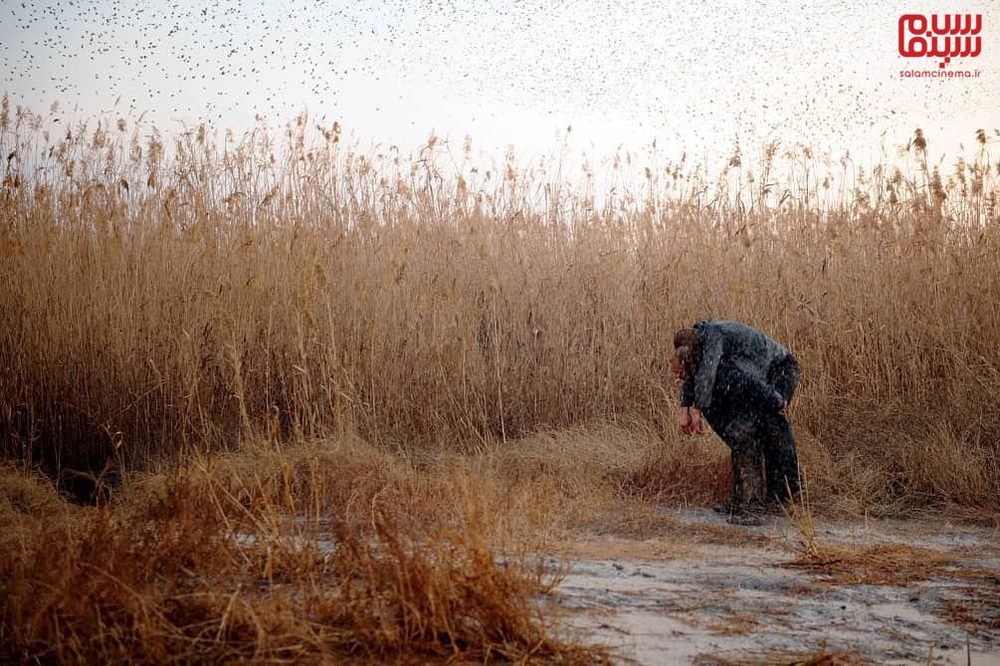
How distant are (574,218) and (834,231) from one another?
1968mm

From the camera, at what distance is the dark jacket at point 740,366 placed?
14.5ft

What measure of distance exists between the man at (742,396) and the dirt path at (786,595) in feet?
0.78

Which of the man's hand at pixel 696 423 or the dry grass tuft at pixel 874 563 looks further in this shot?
the man's hand at pixel 696 423

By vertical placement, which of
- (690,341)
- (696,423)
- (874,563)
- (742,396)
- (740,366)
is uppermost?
(690,341)

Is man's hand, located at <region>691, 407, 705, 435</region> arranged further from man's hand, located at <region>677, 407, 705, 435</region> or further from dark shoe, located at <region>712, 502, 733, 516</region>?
dark shoe, located at <region>712, 502, 733, 516</region>

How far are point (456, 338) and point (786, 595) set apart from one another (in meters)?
3.51

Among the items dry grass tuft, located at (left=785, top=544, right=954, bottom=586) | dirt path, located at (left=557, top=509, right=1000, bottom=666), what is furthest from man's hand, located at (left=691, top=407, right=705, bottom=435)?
dry grass tuft, located at (left=785, top=544, right=954, bottom=586)

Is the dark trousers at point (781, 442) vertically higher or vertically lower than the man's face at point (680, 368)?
lower

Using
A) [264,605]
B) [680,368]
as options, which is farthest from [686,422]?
[264,605]

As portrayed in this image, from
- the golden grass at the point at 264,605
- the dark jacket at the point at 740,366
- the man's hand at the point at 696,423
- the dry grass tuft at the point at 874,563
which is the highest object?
the dark jacket at the point at 740,366

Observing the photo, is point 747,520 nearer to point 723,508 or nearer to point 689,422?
point 723,508

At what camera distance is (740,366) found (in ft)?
14.6

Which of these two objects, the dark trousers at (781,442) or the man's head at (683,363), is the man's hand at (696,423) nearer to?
the man's head at (683,363)

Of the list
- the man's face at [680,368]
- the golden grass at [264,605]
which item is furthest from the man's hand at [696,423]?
the golden grass at [264,605]
